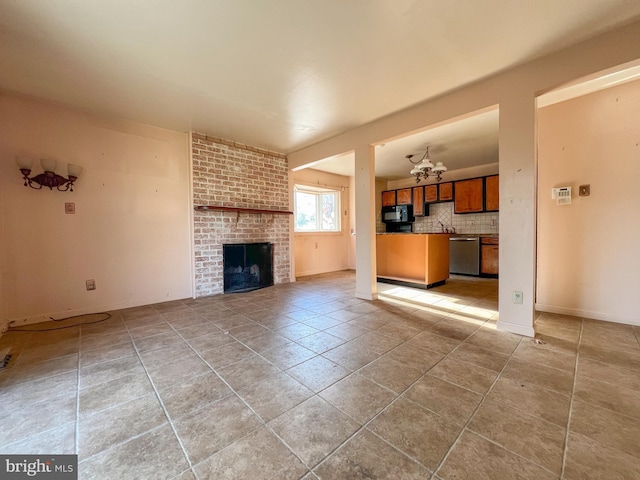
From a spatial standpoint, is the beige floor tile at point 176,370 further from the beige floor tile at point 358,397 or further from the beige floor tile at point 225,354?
the beige floor tile at point 358,397

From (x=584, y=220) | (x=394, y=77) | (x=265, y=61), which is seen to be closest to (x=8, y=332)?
(x=265, y=61)

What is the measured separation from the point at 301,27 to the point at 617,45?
241cm

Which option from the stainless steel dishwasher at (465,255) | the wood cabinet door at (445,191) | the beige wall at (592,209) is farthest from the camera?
the wood cabinet door at (445,191)

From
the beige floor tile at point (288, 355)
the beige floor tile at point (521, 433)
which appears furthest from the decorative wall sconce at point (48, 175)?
the beige floor tile at point (521, 433)

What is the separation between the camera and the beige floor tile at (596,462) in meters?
1.01

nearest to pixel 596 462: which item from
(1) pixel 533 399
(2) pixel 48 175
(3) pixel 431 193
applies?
(1) pixel 533 399

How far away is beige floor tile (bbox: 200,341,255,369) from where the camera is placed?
6.39 ft

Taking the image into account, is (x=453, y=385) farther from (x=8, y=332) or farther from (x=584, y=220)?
(x=8, y=332)

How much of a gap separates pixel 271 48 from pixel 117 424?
2786 mm

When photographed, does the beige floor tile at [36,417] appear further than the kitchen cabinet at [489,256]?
No

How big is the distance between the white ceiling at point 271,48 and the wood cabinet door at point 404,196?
404cm

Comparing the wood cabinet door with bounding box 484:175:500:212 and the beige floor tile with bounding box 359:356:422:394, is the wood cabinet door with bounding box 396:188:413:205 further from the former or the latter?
the beige floor tile with bounding box 359:356:422:394

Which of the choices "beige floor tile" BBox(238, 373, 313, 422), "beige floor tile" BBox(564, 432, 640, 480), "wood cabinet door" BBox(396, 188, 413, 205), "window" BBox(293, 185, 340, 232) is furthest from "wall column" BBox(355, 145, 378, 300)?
"wood cabinet door" BBox(396, 188, 413, 205)

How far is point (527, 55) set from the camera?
2195 mm
